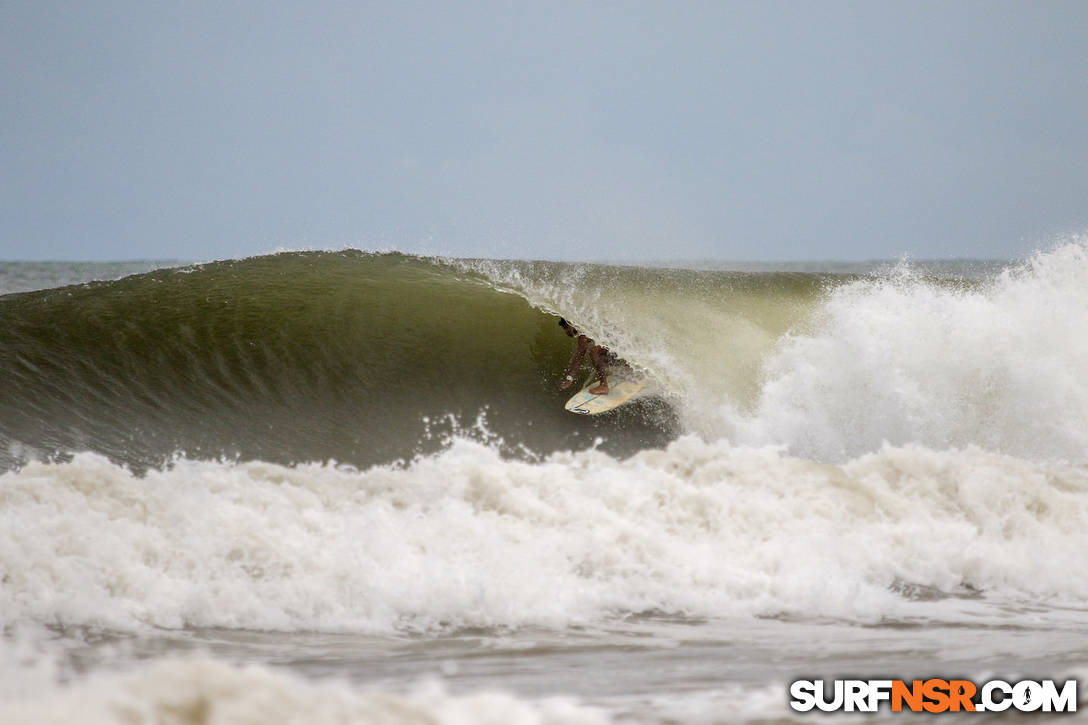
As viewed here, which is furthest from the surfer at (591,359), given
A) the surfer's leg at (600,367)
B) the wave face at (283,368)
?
the wave face at (283,368)

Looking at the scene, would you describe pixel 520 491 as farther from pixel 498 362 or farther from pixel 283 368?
pixel 283 368

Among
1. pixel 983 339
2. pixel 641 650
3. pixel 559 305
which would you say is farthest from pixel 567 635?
pixel 983 339

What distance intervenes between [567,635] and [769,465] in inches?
115

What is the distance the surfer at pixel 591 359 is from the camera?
8.45 m

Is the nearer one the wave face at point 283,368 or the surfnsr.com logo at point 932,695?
the surfnsr.com logo at point 932,695

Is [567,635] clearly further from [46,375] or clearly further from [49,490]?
[46,375]

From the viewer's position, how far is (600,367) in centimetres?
855

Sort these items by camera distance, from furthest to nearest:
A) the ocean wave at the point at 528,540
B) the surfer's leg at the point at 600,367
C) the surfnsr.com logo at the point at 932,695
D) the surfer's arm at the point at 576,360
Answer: the surfer's arm at the point at 576,360 → the surfer's leg at the point at 600,367 → the ocean wave at the point at 528,540 → the surfnsr.com logo at the point at 932,695

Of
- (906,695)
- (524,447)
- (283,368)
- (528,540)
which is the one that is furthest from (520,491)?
(283,368)

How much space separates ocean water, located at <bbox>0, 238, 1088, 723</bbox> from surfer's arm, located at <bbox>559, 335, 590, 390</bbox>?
100 millimetres

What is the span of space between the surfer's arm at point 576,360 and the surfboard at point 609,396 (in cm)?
16

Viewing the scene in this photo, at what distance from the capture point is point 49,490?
5328mm

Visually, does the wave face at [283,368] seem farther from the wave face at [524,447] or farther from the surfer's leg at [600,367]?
the surfer's leg at [600,367]

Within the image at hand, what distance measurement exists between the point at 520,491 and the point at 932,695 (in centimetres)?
320
